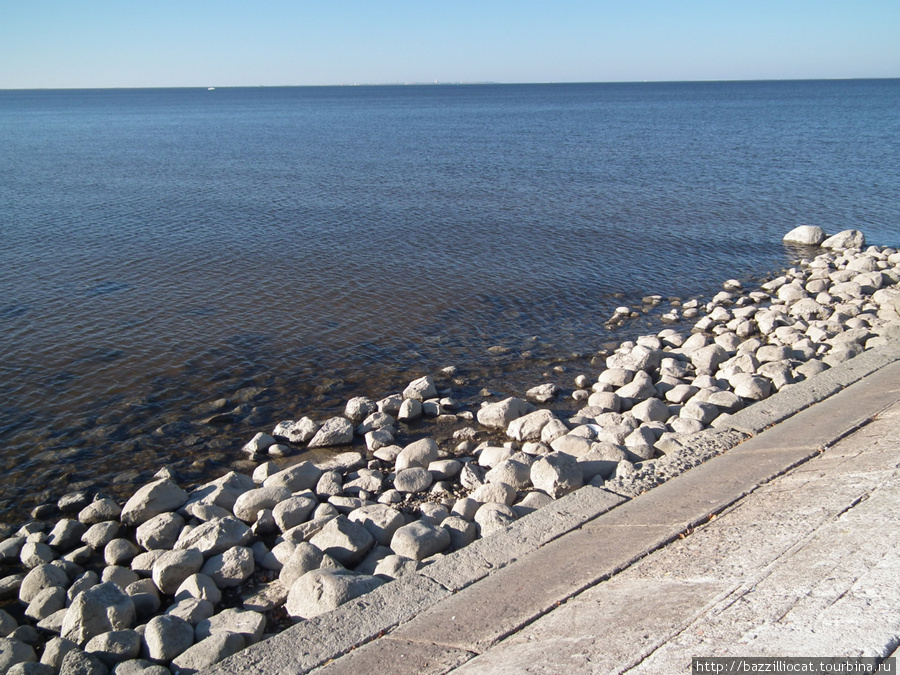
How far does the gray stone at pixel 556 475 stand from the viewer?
781cm

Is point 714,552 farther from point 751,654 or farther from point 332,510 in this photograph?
point 332,510

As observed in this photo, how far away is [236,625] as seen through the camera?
19.8ft

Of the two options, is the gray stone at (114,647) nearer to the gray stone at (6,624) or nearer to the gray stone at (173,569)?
the gray stone at (173,569)

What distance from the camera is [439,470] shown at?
9.09 meters

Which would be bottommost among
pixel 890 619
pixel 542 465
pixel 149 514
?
pixel 149 514

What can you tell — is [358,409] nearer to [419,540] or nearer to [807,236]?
[419,540]

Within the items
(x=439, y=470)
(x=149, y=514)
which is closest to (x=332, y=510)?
(x=439, y=470)

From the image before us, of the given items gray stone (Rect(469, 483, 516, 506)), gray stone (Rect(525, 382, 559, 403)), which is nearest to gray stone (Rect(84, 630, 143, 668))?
gray stone (Rect(469, 483, 516, 506))

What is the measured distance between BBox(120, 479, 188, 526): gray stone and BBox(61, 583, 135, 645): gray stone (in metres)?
1.85

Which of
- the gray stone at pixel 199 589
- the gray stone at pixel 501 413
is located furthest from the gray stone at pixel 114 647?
the gray stone at pixel 501 413

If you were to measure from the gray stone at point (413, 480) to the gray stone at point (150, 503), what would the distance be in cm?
289

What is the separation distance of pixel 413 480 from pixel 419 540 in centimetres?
185

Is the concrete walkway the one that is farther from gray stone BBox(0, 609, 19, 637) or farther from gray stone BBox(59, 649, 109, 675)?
gray stone BBox(0, 609, 19, 637)

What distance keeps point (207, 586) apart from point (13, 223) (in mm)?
23040
